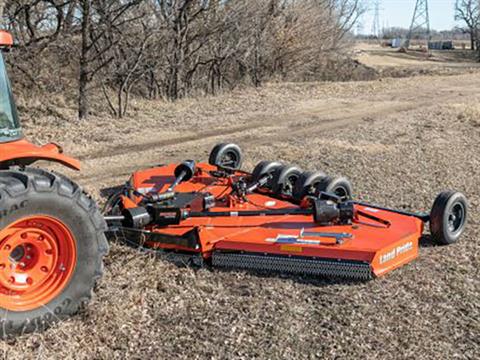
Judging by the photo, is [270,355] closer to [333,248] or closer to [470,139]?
[333,248]

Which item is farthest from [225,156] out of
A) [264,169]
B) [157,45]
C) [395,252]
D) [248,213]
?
[157,45]

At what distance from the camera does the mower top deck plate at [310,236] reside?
436 centimetres

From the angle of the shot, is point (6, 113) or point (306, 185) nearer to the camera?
point (6, 113)

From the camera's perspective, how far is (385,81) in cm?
2009

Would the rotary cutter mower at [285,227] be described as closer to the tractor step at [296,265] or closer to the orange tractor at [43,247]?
the tractor step at [296,265]

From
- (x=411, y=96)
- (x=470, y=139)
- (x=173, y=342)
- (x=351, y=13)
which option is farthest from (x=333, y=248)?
(x=351, y=13)

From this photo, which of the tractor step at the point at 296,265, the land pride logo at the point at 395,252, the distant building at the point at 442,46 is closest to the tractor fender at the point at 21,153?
the tractor step at the point at 296,265

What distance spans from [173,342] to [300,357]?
0.78 metres

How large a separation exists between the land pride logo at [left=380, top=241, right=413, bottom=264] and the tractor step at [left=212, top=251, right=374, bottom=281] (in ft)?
0.56

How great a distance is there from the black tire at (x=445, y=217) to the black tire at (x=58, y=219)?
2.96 meters

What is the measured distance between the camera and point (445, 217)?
506 cm

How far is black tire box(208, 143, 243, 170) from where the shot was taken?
7.10 metres

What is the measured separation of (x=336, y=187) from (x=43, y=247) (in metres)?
3.03

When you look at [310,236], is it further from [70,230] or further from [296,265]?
[70,230]
